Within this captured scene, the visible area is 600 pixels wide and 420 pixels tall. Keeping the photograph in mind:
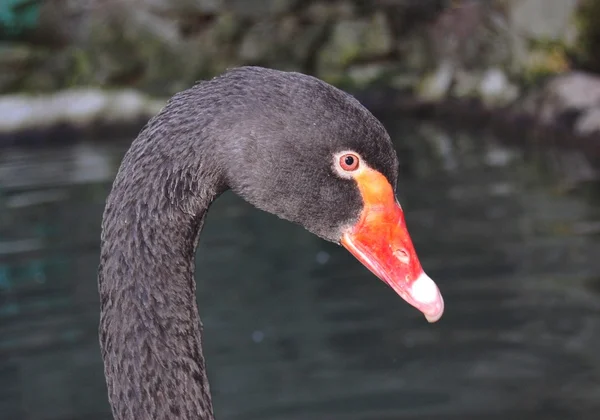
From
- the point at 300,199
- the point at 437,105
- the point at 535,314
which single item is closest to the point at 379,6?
the point at 437,105

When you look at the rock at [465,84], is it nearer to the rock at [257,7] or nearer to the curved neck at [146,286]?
the rock at [257,7]

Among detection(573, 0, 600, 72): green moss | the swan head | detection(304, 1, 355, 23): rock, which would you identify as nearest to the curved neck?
the swan head

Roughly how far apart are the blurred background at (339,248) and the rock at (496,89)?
2 cm

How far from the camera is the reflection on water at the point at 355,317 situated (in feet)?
13.0

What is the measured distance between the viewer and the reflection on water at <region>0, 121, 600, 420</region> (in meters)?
3.98

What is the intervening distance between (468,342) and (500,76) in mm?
6458

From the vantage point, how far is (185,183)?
6.24ft

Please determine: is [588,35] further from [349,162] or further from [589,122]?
[349,162]

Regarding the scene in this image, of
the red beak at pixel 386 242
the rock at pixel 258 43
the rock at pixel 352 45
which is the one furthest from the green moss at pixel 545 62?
the red beak at pixel 386 242

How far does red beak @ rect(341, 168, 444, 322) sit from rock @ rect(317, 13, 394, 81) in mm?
9947

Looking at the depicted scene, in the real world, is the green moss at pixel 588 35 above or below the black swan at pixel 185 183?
above

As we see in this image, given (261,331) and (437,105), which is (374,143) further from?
(437,105)

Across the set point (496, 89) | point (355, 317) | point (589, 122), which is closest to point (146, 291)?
point (355, 317)

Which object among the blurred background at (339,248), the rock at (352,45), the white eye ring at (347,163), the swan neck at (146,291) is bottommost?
the swan neck at (146,291)
